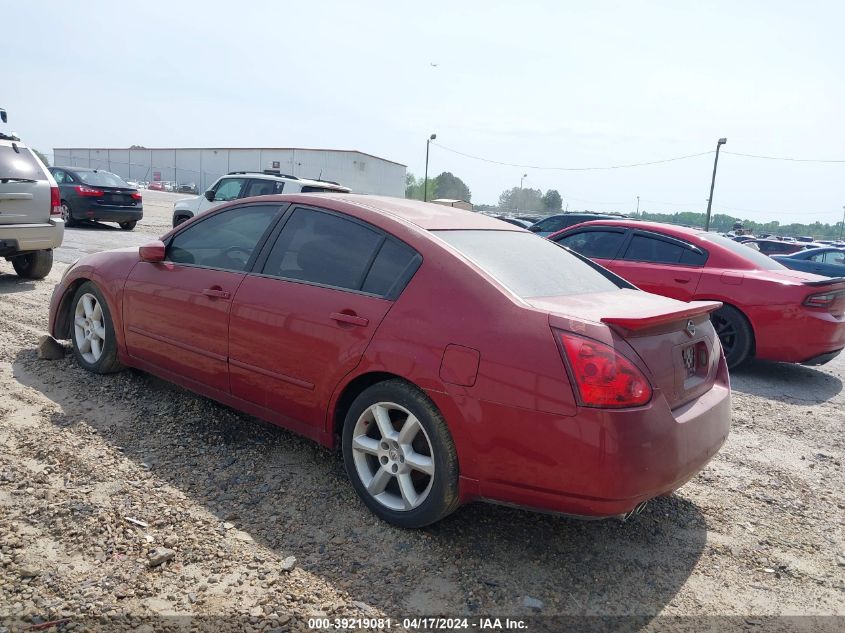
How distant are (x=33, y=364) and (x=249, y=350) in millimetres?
2480

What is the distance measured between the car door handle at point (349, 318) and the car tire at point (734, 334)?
466 centimetres

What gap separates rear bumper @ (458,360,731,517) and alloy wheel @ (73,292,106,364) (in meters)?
3.36

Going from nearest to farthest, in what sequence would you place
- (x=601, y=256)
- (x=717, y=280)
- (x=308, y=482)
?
(x=308, y=482) < (x=717, y=280) < (x=601, y=256)

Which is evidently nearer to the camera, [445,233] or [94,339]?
[445,233]

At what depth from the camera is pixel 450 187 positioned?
104 metres

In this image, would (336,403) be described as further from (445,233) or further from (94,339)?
(94,339)

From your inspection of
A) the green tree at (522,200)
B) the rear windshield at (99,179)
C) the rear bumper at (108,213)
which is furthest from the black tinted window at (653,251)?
the green tree at (522,200)

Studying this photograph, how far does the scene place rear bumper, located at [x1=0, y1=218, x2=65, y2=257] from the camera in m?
7.83

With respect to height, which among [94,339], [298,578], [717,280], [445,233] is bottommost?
[298,578]

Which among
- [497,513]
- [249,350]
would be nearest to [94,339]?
[249,350]

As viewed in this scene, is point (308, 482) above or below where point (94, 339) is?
below

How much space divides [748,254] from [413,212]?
4.96 m

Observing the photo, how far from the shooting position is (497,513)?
336 centimetres

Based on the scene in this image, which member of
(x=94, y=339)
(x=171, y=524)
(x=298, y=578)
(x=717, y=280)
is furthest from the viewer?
(x=717, y=280)
